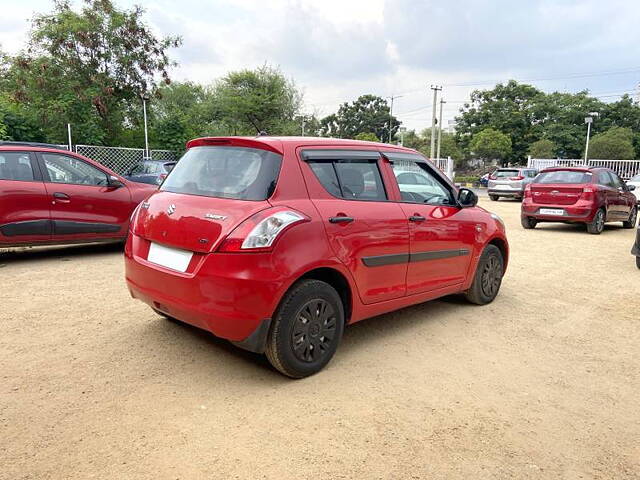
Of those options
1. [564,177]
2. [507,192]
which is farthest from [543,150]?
[564,177]

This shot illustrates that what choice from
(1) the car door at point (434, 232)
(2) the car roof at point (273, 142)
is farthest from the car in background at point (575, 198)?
(2) the car roof at point (273, 142)

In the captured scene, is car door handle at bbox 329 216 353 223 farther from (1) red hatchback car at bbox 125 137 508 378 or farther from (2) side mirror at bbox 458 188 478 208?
(2) side mirror at bbox 458 188 478 208

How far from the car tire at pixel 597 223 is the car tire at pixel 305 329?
31.5 feet

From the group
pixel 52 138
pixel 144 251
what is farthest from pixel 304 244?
pixel 52 138

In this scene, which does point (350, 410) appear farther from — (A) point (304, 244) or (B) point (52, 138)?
(B) point (52, 138)

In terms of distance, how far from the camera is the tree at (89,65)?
1884cm

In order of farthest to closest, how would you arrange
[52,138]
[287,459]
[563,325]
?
[52,138]
[563,325]
[287,459]

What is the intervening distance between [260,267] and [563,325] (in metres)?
3.30

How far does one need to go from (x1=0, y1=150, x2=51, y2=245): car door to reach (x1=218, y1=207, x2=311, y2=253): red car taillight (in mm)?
4831

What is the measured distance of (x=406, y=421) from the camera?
291cm

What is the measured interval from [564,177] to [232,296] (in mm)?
10472

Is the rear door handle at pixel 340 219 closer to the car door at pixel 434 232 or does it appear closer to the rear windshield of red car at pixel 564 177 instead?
the car door at pixel 434 232

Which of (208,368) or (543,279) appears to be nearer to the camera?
(208,368)

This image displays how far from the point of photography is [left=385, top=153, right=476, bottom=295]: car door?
420 cm
